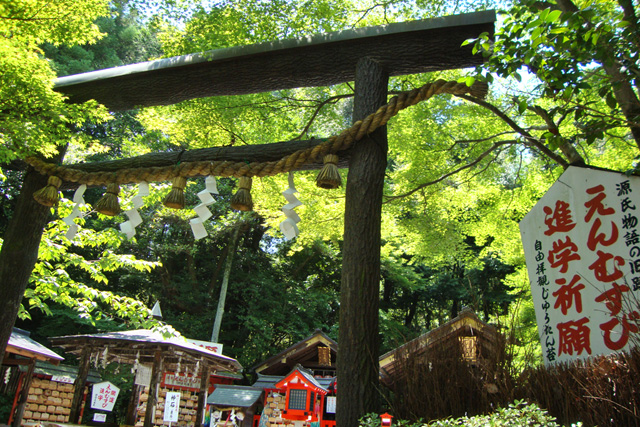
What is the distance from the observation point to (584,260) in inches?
116

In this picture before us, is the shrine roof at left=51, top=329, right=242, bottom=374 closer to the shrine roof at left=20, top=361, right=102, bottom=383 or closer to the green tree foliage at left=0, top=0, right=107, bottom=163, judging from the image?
the shrine roof at left=20, top=361, right=102, bottom=383

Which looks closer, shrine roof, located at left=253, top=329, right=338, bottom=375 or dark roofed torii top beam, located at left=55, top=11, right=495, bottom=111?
dark roofed torii top beam, located at left=55, top=11, right=495, bottom=111

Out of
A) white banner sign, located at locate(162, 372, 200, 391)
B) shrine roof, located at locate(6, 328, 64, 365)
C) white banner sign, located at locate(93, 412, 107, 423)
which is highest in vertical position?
shrine roof, located at locate(6, 328, 64, 365)

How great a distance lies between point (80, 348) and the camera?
816 centimetres

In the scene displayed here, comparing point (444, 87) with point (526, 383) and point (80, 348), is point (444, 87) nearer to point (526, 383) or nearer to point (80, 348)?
point (526, 383)

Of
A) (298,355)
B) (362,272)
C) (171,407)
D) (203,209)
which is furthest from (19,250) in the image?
(298,355)

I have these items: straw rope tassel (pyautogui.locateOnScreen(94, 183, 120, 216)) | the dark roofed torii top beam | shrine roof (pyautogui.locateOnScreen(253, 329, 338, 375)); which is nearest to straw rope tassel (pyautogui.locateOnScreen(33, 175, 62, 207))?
straw rope tassel (pyautogui.locateOnScreen(94, 183, 120, 216))

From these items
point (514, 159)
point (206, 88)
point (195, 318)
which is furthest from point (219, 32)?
point (195, 318)

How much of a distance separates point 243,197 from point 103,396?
21.1ft

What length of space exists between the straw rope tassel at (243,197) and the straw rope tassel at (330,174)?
1.71 ft

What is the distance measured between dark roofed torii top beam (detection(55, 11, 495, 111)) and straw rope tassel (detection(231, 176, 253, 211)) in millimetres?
922

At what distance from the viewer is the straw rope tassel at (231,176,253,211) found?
2879 mm

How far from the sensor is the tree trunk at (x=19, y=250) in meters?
3.49

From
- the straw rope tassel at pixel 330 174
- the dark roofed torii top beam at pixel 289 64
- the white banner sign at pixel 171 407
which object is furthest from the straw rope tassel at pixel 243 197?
the white banner sign at pixel 171 407
